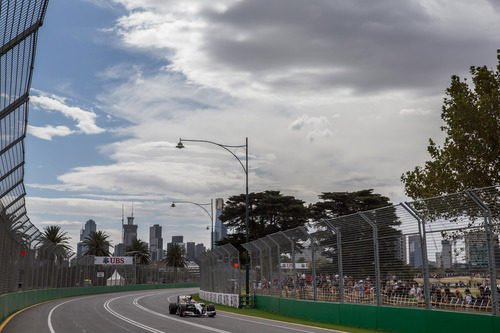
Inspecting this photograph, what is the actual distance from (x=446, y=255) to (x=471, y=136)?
1298 centimetres

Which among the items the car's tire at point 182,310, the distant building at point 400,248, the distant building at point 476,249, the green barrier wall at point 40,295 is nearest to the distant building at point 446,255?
the distant building at point 476,249

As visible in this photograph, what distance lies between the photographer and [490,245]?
13.3 m

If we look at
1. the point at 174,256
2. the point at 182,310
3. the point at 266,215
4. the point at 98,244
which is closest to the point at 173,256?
the point at 174,256

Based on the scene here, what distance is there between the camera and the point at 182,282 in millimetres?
91625

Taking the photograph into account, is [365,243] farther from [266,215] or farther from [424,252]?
[266,215]

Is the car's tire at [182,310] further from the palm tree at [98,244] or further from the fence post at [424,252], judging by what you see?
the palm tree at [98,244]

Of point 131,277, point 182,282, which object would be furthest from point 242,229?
point 182,282

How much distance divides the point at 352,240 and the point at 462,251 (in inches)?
238

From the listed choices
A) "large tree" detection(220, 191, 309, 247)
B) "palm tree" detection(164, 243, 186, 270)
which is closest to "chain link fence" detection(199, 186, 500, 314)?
"large tree" detection(220, 191, 309, 247)

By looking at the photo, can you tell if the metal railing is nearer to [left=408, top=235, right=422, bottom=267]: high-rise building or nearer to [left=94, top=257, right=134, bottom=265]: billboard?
[left=408, top=235, right=422, bottom=267]: high-rise building

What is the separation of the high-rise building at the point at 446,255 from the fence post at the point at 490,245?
116 centimetres

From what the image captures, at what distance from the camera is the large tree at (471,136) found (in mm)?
24875

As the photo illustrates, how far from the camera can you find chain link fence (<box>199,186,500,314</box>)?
13.4m

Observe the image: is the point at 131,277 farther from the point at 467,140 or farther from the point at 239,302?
the point at 467,140
